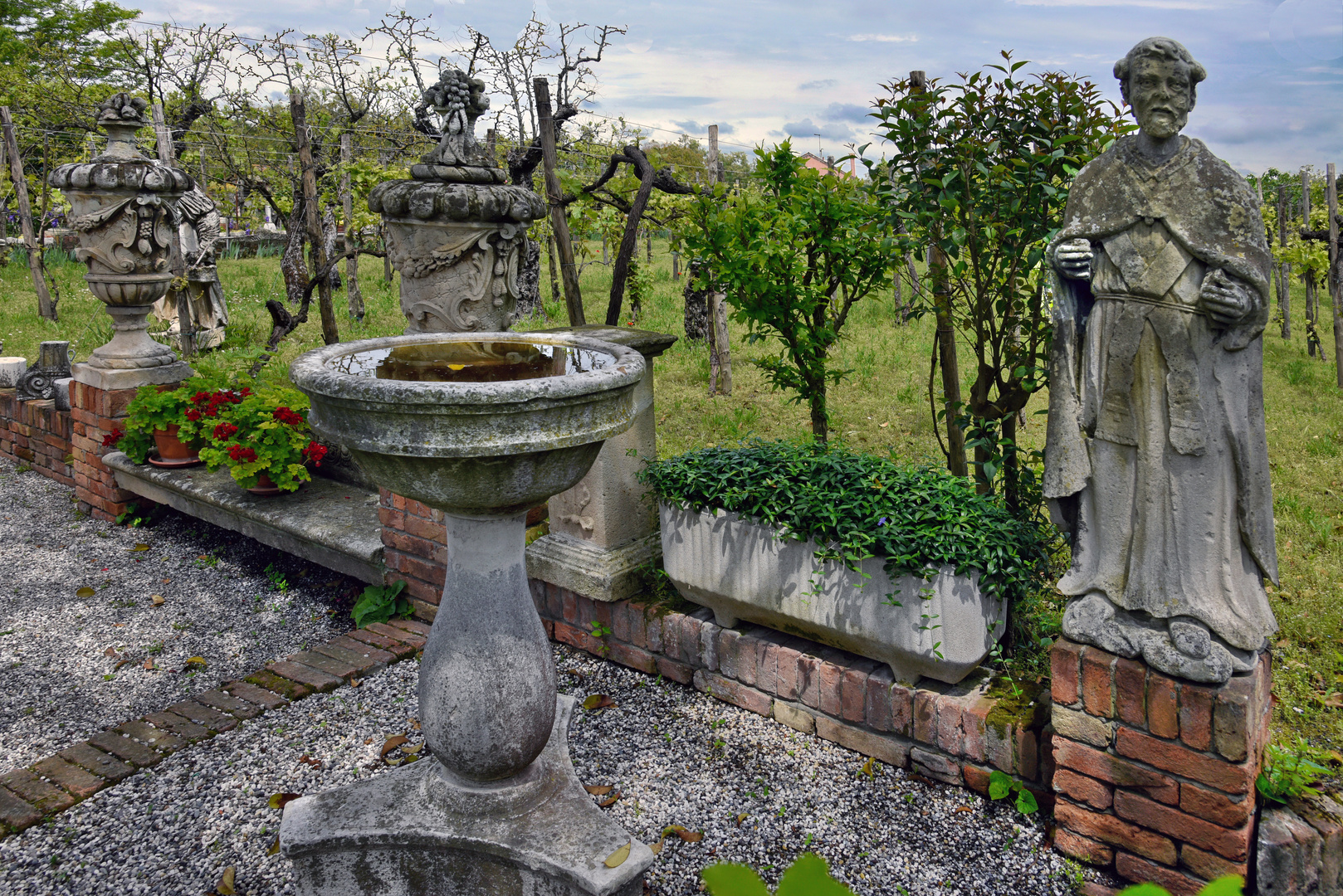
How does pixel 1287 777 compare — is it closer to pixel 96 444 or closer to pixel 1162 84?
pixel 1162 84

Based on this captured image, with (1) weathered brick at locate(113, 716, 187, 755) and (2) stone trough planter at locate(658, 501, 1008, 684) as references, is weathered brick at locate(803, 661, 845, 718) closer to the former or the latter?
(2) stone trough planter at locate(658, 501, 1008, 684)

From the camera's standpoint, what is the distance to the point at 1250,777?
2.50 meters

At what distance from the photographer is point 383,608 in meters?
4.57

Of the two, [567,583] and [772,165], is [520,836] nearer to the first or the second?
[567,583]

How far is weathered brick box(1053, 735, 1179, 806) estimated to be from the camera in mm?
2600

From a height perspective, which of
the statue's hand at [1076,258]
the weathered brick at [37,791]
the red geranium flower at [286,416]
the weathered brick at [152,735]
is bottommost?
the weathered brick at [37,791]

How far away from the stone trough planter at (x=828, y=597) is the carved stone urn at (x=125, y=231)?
4.33 metres

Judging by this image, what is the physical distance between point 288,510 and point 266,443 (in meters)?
0.40

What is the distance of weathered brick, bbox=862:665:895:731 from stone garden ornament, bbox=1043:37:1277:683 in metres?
0.72

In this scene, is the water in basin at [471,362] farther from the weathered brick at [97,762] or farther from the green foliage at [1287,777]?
the green foliage at [1287,777]

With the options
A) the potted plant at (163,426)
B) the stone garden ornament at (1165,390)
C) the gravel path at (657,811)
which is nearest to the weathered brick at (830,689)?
the gravel path at (657,811)

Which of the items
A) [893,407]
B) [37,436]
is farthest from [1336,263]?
[37,436]

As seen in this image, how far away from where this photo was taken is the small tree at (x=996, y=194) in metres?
3.73

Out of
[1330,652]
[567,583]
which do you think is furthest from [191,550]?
[1330,652]
